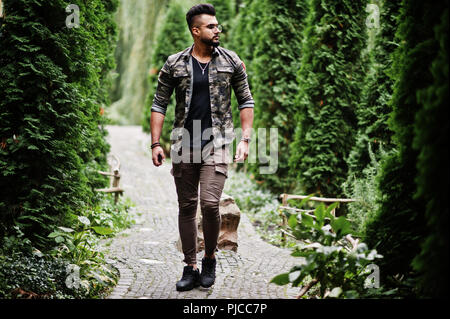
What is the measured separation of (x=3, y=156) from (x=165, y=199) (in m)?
5.17

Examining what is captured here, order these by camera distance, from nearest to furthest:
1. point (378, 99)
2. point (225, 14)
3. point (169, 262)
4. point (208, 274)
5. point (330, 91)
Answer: point (208, 274), point (169, 262), point (378, 99), point (330, 91), point (225, 14)

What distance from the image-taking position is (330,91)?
703cm

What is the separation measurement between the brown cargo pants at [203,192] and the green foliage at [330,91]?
3.74 metres

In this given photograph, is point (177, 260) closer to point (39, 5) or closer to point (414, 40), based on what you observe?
point (39, 5)

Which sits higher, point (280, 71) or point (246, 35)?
point (246, 35)

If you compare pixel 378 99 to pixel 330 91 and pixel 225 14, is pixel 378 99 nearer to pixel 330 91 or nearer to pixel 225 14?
pixel 330 91

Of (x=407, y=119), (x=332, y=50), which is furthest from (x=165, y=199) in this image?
(x=407, y=119)

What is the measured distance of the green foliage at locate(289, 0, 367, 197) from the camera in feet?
23.0

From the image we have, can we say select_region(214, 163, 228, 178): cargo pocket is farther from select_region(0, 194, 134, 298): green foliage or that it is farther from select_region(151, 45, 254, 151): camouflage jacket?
select_region(0, 194, 134, 298): green foliage

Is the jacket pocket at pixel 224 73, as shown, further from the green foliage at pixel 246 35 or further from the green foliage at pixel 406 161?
the green foliage at pixel 246 35

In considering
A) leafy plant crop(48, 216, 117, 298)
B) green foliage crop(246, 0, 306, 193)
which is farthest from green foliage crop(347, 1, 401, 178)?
leafy plant crop(48, 216, 117, 298)

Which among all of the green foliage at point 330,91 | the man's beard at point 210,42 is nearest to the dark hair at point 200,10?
the man's beard at point 210,42

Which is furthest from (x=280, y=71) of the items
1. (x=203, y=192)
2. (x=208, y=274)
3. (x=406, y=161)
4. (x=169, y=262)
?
(x=406, y=161)

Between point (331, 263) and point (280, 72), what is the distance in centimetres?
676
